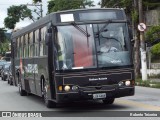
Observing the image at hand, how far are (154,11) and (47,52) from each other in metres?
25.2

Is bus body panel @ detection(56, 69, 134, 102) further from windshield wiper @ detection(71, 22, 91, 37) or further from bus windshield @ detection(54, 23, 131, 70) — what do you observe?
windshield wiper @ detection(71, 22, 91, 37)

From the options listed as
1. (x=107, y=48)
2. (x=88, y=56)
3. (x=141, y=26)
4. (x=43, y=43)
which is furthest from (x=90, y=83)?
(x=141, y=26)

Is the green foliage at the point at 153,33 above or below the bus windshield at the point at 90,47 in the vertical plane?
above

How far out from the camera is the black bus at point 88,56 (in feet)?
44.7

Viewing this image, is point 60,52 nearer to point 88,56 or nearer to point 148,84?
point 88,56

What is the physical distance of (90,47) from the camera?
13.8 meters

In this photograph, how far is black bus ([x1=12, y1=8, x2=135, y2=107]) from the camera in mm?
13617

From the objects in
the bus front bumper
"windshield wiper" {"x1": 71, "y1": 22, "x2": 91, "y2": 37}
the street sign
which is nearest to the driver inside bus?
"windshield wiper" {"x1": 71, "y1": 22, "x2": 91, "y2": 37}

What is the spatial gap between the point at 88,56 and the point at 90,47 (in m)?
0.26

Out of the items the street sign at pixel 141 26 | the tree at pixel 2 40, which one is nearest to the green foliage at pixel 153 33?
the street sign at pixel 141 26

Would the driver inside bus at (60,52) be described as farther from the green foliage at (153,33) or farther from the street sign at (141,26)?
the green foliage at (153,33)

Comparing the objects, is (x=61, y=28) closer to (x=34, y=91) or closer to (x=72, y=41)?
(x=72, y=41)

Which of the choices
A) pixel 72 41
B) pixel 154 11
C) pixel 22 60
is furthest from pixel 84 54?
pixel 154 11

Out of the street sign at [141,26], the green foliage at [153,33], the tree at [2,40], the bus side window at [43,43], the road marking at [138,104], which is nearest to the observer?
the road marking at [138,104]
